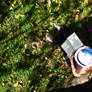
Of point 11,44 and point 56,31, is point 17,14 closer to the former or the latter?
point 11,44

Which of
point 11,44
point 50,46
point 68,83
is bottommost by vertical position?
point 68,83

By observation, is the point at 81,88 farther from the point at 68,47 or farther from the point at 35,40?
the point at 35,40

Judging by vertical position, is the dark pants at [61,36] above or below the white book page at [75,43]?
above

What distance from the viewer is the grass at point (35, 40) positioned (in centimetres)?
404

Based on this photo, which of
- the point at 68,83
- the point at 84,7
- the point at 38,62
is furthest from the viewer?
the point at 84,7

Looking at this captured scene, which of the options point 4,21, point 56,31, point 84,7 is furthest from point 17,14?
point 84,7

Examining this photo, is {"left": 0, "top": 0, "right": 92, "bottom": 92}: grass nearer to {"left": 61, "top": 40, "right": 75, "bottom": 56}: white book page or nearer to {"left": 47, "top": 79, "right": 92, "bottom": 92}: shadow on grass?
{"left": 47, "top": 79, "right": 92, "bottom": 92}: shadow on grass

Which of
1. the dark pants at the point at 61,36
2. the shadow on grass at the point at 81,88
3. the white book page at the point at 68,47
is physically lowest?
the shadow on grass at the point at 81,88

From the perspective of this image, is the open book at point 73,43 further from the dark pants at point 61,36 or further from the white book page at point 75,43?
the dark pants at point 61,36

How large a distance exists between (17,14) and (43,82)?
2.04m

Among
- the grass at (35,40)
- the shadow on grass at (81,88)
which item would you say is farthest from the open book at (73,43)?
the shadow on grass at (81,88)

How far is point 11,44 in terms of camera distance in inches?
174

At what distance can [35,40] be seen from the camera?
4469mm

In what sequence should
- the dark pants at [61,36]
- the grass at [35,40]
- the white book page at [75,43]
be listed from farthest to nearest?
the dark pants at [61,36] < the grass at [35,40] < the white book page at [75,43]
